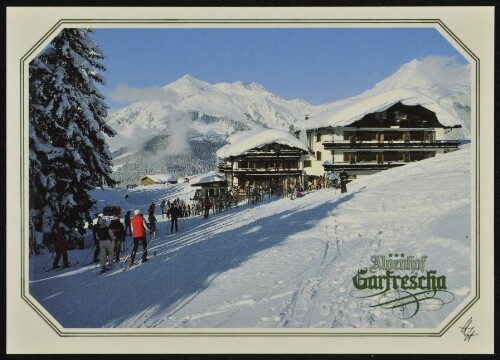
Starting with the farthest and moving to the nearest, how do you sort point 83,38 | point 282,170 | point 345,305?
1. point 282,170
2. point 83,38
3. point 345,305

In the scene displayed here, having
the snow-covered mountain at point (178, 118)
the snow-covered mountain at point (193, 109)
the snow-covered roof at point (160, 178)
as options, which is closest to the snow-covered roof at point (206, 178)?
the snow-covered mountain at point (178, 118)

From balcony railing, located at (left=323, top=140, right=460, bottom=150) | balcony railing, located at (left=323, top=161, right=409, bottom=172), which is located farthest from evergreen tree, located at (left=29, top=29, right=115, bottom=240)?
balcony railing, located at (left=323, top=161, right=409, bottom=172)

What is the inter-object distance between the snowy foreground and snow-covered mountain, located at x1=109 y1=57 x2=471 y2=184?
991 mm

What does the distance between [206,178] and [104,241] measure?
6.43m

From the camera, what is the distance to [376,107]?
Answer: 17.3 m

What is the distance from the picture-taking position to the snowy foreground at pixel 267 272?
898 cm

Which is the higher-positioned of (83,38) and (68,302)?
(83,38)

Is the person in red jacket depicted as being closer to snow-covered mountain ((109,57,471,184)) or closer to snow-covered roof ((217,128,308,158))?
snow-covered mountain ((109,57,471,184))

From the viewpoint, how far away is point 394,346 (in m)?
9.41

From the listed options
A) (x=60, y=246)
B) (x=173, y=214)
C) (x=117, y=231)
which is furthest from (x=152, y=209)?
(x=60, y=246)

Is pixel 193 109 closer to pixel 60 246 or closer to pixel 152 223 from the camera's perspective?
pixel 152 223

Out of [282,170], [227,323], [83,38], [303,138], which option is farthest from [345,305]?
[303,138]
